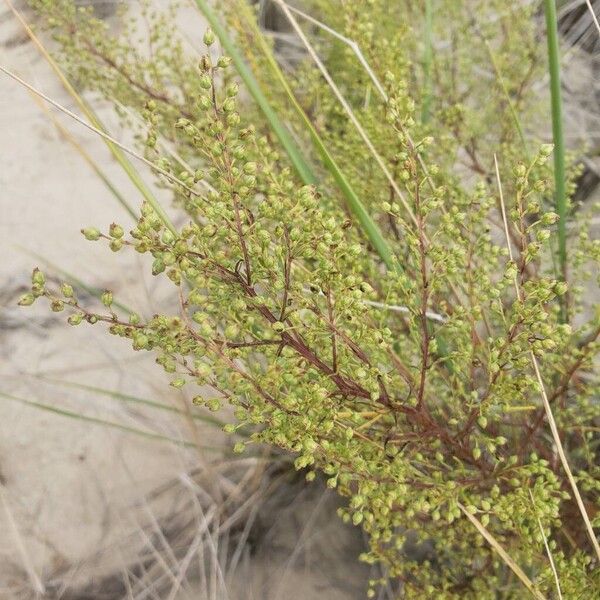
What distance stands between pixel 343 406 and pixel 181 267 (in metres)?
0.29

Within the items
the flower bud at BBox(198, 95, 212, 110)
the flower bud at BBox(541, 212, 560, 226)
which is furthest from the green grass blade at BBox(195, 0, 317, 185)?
the flower bud at BBox(541, 212, 560, 226)

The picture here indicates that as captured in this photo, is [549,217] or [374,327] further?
[374,327]

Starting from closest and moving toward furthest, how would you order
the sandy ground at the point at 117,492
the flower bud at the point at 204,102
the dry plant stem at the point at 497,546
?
1. the flower bud at the point at 204,102
2. the dry plant stem at the point at 497,546
3. the sandy ground at the point at 117,492

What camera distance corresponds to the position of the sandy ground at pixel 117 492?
138 centimetres

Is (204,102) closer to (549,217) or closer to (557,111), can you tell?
(549,217)

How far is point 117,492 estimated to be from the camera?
4.90 feet

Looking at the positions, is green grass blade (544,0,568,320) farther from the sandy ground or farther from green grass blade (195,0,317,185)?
the sandy ground

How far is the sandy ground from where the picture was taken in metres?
1.38

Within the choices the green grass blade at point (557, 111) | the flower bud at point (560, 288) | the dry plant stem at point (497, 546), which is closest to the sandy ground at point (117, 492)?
the dry plant stem at point (497, 546)

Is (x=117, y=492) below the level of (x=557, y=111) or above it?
below

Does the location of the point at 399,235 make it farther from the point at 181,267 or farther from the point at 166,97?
the point at 181,267

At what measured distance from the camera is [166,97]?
1.51m

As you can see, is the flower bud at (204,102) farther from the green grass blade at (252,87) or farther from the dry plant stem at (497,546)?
the dry plant stem at (497,546)

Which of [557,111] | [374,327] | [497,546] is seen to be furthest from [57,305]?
[557,111]
